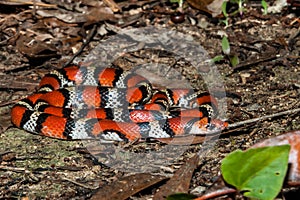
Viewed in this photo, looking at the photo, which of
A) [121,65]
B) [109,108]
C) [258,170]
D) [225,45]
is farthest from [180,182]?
[121,65]

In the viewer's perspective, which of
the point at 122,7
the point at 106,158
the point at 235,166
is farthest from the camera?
the point at 122,7

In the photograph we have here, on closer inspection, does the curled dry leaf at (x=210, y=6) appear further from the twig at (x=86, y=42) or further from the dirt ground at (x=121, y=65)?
the twig at (x=86, y=42)

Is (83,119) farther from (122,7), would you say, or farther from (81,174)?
(122,7)

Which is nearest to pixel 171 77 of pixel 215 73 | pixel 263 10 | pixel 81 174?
pixel 215 73

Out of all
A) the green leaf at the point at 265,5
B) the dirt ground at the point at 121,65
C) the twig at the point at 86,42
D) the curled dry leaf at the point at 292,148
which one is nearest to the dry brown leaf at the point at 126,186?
the dirt ground at the point at 121,65

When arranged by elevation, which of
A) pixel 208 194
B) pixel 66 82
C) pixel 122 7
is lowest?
pixel 66 82

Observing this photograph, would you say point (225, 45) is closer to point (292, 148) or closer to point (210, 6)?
point (210, 6)
